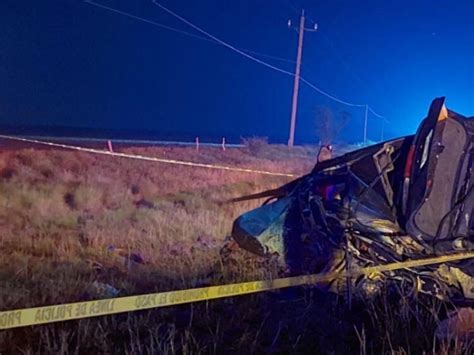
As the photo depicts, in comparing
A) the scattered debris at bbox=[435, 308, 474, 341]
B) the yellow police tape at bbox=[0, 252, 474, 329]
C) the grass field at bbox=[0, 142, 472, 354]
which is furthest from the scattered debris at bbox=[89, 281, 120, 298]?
the scattered debris at bbox=[435, 308, 474, 341]

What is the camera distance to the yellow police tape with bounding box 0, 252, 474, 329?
8.59 feet

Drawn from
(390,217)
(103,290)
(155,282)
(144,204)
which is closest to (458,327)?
(390,217)

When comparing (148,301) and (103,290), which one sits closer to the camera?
(148,301)

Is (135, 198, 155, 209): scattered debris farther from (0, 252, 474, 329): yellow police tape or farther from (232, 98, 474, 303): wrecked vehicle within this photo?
(0, 252, 474, 329): yellow police tape

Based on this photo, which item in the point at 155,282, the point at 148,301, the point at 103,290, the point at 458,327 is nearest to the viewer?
the point at 148,301

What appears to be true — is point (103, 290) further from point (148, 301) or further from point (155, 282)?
point (148, 301)

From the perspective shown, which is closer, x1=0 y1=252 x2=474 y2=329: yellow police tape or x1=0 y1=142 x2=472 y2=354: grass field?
x1=0 y1=252 x2=474 y2=329: yellow police tape

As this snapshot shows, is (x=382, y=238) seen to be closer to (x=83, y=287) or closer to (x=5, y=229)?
(x=83, y=287)

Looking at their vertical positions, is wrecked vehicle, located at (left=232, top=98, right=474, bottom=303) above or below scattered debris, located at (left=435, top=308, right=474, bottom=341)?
above

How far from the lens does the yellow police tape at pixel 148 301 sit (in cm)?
262

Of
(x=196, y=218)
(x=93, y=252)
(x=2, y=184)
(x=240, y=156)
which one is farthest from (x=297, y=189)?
(x=240, y=156)

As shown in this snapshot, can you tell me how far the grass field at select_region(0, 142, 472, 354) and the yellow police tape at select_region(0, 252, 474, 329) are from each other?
0.31 metres

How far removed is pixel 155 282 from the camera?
543 centimetres

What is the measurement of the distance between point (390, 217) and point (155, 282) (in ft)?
7.51
